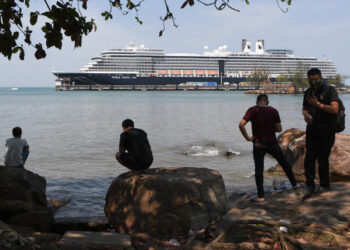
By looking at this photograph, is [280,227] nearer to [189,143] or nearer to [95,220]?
[95,220]

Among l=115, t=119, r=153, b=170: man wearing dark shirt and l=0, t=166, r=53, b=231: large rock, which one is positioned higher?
l=115, t=119, r=153, b=170: man wearing dark shirt

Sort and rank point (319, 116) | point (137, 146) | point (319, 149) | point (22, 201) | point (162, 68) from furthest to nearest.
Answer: point (162, 68) → point (137, 146) → point (22, 201) → point (319, 149) → point (319, 116)

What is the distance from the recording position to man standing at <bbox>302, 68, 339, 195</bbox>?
16.4ft

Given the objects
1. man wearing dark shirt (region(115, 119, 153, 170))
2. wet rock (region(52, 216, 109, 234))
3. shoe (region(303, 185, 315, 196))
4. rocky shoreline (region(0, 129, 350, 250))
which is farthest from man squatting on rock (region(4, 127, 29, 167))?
shoe (region(303, 185, 315, 196))

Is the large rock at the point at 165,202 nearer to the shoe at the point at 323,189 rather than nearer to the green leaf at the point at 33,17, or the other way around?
the shoe at the point at 323,189

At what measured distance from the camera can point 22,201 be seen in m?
5.44

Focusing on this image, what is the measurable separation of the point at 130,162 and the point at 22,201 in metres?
1.59

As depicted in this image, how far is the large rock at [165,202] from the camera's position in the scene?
497 centimetres

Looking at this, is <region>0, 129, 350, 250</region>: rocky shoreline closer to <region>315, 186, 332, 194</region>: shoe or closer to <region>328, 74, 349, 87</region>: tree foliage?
<region>315, 186, 332, 194</region>: shoe

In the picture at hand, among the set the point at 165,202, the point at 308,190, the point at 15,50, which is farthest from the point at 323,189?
the point at 15,50

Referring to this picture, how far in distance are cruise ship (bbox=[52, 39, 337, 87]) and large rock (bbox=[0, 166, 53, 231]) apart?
114344 millimetres

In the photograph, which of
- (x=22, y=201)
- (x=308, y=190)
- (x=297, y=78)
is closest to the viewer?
(x=308, y=190)

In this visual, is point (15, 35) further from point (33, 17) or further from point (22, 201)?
point (22, 201)

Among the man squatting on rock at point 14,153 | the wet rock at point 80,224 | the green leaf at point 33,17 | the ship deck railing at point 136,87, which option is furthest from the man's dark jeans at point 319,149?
the ship deck railing at point 136,87
